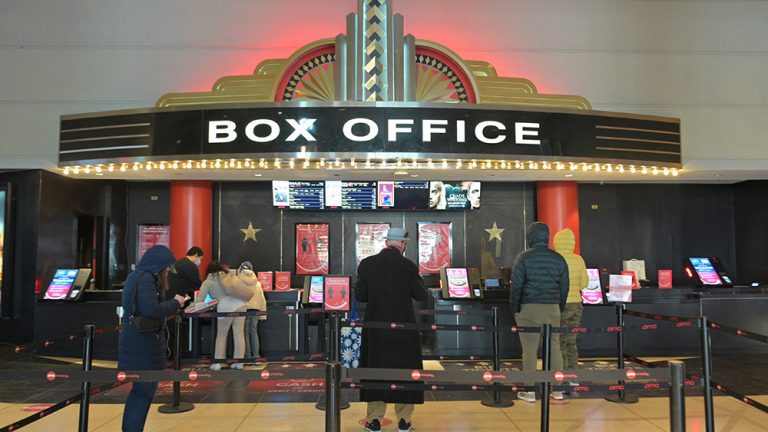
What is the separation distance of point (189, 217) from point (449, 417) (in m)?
6.85

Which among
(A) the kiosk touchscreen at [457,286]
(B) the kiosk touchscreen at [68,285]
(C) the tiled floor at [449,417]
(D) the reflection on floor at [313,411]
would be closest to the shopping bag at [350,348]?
(D) the reflection on floor at [313,411]

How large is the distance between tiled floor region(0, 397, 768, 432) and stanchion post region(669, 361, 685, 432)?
7.12 ft

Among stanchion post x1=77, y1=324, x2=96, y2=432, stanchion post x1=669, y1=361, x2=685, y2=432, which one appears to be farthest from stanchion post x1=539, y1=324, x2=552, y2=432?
stanchion post x1=77, y1=324, x2=96, y2=432

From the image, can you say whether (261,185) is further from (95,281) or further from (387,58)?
(387,58)

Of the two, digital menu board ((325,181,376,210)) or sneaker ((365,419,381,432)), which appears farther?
digital menu board ((325,181,376,210))

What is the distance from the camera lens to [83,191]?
1078cm

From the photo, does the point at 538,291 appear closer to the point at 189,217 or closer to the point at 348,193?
the point at 348,193

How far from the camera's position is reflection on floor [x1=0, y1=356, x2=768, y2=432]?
5227 millimetres

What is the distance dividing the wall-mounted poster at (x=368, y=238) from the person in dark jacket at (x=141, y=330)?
24.7 ft

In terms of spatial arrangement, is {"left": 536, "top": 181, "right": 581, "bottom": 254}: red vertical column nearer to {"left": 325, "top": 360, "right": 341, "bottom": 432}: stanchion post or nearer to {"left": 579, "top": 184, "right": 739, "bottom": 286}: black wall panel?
{"left": 579, "top": 184, "right": 739, "bottom": 286}: black wall panel

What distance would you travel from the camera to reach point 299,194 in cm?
1138

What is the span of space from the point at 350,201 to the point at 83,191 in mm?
4806

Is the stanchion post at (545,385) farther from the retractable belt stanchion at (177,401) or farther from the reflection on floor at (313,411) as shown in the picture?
the retractable belt stanchion at (177,401)

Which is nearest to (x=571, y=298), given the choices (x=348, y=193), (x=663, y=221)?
(x=348, y=193)
